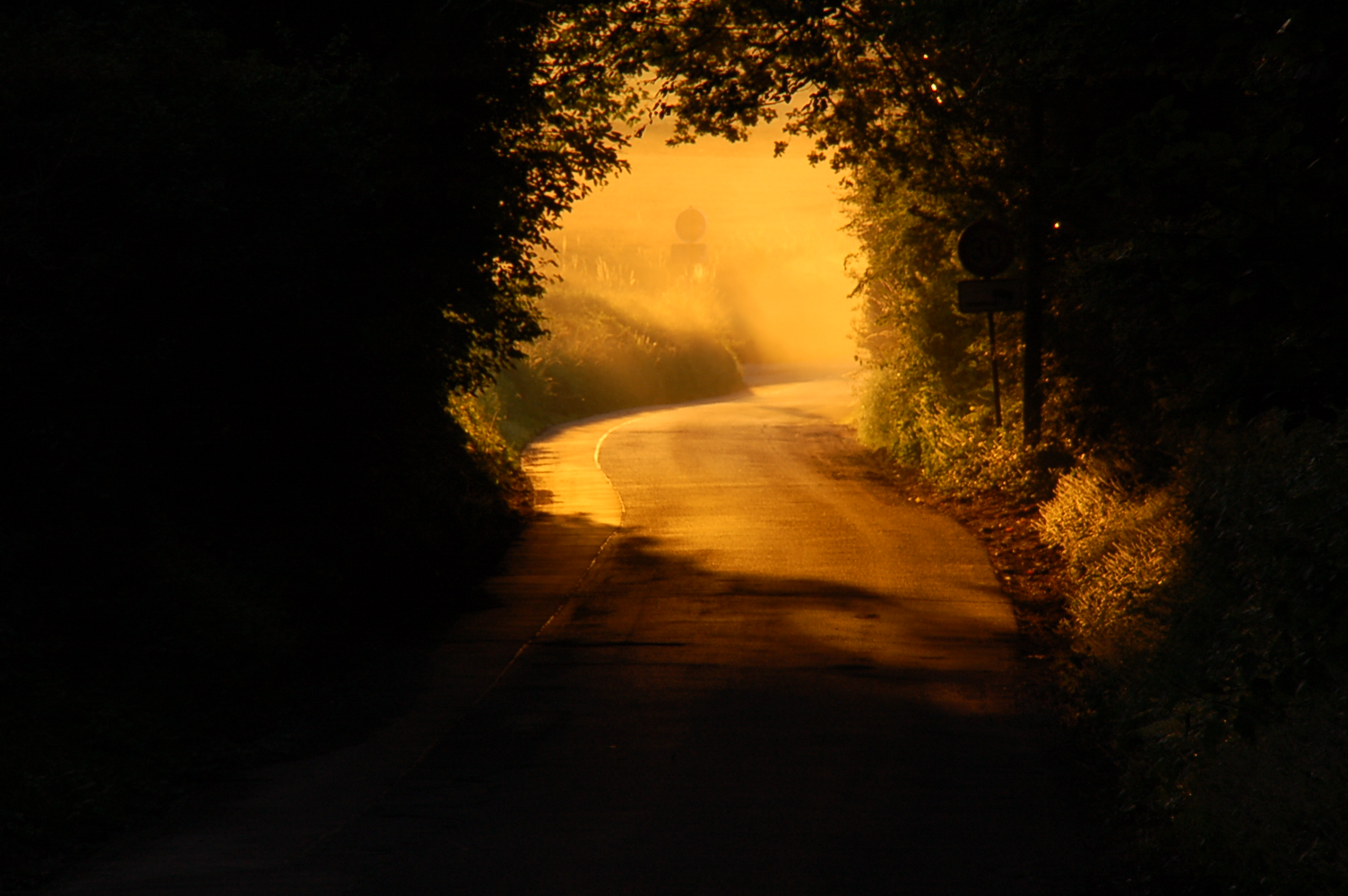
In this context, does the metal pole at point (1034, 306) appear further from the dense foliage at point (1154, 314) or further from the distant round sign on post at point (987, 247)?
the distant round sign on post at point (987, 247)

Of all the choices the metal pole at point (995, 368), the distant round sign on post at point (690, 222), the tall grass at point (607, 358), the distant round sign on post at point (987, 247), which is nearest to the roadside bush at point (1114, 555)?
the distant round sign on post at point (987, 247)

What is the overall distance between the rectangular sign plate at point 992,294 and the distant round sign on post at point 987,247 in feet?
1.27

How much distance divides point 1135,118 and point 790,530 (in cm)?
1161

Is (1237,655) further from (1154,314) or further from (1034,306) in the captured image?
(1034,306)

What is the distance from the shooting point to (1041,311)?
17359 mm

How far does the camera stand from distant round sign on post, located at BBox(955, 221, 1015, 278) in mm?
17344

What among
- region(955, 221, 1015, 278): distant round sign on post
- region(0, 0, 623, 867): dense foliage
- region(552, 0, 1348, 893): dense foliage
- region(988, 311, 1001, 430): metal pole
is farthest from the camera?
region(988, 311, 1001, 430): metal pole

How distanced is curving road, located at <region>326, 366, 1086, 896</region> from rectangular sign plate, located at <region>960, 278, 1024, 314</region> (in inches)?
120

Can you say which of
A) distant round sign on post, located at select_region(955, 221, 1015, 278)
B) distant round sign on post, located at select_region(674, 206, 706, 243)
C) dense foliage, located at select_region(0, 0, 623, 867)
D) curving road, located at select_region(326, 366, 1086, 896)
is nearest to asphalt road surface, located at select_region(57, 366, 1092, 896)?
curving road, located at select_region(326, 366, 1086, 896)

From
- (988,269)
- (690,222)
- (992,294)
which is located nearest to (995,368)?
(988,269)

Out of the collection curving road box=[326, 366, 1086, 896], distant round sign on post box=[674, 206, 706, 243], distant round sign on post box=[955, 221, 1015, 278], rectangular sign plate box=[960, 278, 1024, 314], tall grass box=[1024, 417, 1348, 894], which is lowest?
curving road box=[326, 366, 1086, 896]

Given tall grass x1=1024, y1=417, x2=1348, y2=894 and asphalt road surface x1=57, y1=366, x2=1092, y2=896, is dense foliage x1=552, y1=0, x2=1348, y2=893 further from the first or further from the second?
asphalt road surface x1=57, y1=366, x2=1092, y2=896

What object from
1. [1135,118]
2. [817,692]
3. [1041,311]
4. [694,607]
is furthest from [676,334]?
[1135,118]

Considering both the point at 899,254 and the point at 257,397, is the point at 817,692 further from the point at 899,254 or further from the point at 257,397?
the point at 899,254
